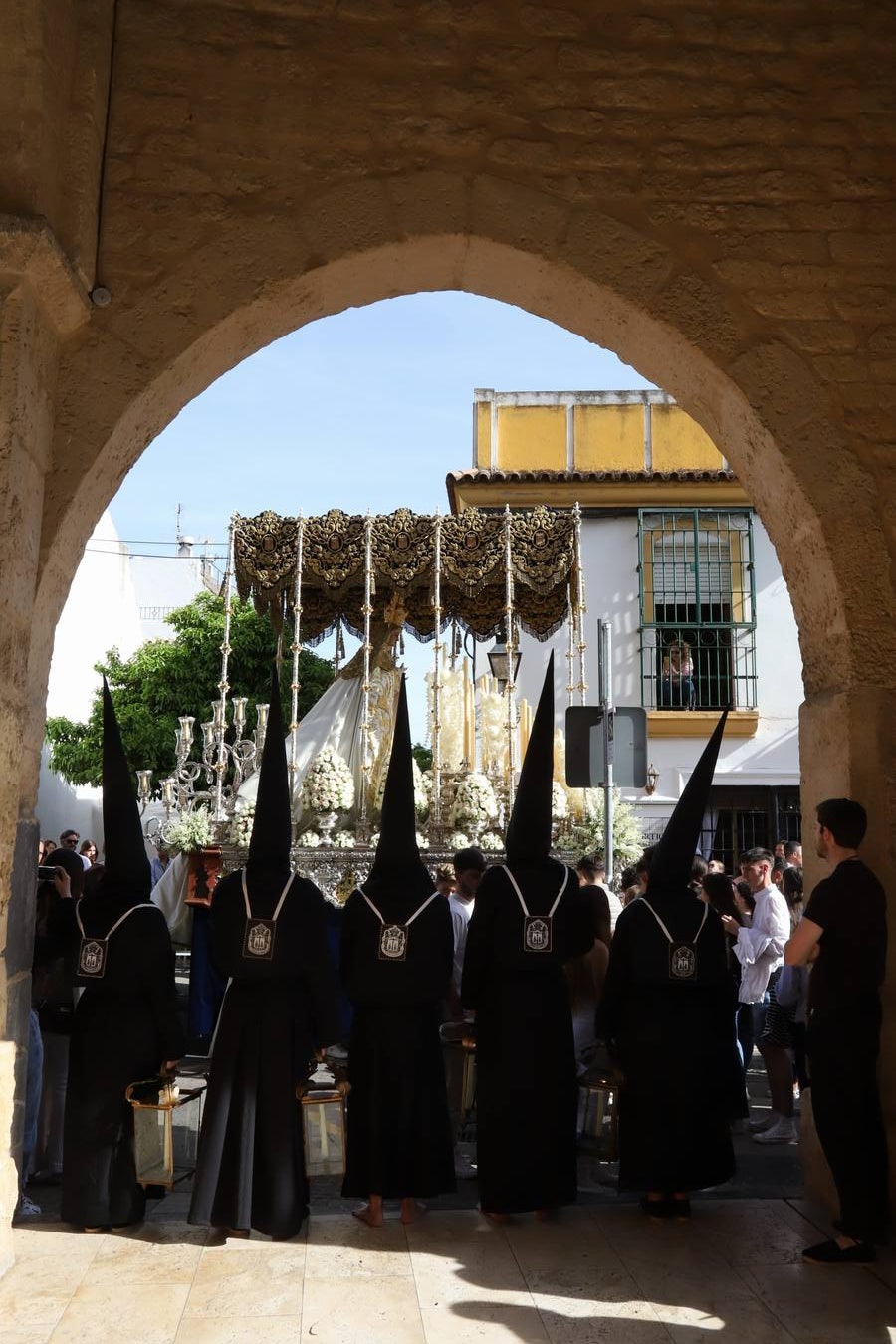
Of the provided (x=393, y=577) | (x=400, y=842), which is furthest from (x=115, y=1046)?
(x=393, y=577)

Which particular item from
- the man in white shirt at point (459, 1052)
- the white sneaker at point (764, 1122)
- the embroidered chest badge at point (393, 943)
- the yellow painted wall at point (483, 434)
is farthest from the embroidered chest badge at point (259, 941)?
the yellow painted wall at point (483, 434)

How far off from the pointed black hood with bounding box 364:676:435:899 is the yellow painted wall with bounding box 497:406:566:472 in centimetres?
1489

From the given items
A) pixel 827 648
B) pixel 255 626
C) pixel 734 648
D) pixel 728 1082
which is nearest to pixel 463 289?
pixel 827 648

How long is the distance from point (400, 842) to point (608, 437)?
15.5 metres

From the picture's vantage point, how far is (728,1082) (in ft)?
15.0

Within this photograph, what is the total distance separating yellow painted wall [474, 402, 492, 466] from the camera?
19.0m

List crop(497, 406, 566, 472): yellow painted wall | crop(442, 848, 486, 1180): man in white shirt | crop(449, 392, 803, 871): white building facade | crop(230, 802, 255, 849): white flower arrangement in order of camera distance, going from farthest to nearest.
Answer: crop(497, 406, 566, 472): yellow painted wall < crop(449, 392, 803, 871): white building facade < crop(230, 802, 255, 849): white flower arrangement < crop(442, 848, 486, 1180): man in white shirt

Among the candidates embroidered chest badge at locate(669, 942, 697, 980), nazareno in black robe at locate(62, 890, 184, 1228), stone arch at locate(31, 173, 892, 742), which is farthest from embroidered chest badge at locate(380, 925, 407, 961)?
stone arch at locate(31, 173, 892, 742)

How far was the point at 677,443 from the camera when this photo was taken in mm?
19094

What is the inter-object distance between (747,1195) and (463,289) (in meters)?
3.85

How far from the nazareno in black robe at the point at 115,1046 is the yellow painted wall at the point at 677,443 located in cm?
1584

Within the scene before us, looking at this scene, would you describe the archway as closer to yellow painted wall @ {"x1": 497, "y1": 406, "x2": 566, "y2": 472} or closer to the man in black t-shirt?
the man in black t-shirt

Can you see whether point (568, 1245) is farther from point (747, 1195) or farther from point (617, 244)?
point (617, 244)

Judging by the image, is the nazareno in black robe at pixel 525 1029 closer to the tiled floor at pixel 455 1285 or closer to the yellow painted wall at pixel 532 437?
the tiled floor at pixel 455 1285
